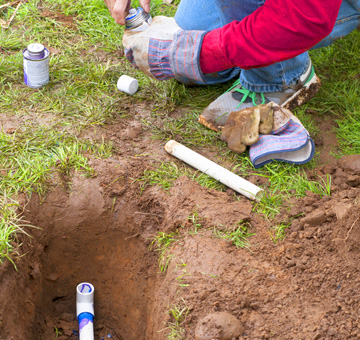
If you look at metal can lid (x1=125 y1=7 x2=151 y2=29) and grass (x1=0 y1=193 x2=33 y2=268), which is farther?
metal can lid (x1=125 y1=7 x2=151 y2=29)

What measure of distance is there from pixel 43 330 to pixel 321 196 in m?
1.52

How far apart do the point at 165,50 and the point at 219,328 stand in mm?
1458

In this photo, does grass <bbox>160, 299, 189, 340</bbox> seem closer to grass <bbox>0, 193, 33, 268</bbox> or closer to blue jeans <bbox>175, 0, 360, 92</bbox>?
grass <bbox>0, 193, 33, 268</bbox>

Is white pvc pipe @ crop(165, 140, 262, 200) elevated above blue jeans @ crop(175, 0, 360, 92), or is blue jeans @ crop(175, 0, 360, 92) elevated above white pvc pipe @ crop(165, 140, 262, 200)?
blue jeans @ crop(175, 0, 360, 92)

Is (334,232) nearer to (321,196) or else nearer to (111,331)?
(321,196)

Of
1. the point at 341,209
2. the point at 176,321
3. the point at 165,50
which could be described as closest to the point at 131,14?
the point at 165,50

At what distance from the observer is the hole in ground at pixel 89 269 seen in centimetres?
235

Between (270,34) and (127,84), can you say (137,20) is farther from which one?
(270,34)

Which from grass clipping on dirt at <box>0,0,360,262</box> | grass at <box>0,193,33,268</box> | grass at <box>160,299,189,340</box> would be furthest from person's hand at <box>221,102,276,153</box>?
grass at <box>0,193,33,268</box>

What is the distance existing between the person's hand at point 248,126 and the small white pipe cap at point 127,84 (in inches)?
27.3

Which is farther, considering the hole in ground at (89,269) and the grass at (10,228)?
the hole in ground at (89,269)

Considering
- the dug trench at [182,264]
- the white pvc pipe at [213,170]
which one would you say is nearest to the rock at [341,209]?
the dug trench at [182,264]

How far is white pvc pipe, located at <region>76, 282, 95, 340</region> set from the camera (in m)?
2.32

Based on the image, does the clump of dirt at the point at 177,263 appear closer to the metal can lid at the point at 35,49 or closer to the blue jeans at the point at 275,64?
the blue jeans at the point at 275,64
